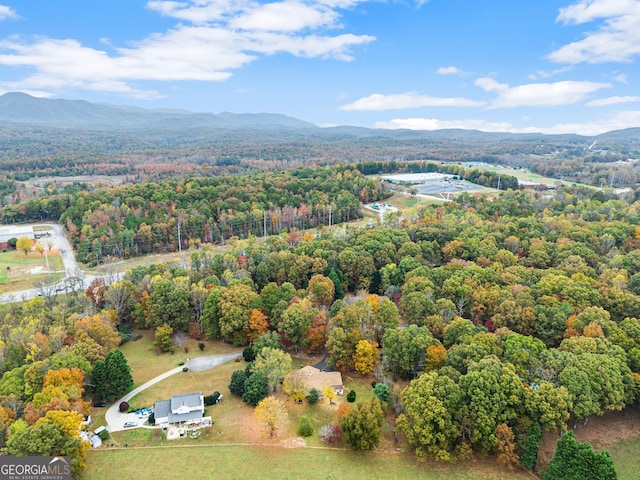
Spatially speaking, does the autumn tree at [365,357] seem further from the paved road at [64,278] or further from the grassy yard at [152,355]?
the paved road at [64,278]

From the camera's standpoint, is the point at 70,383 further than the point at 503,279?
No

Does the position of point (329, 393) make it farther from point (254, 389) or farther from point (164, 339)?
point (164, 339)

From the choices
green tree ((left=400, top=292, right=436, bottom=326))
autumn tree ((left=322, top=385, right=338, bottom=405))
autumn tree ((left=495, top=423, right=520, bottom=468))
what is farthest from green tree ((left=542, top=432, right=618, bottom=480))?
green tree ((left=400, top=292, right=436, bottom=326))

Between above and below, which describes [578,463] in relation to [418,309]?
below

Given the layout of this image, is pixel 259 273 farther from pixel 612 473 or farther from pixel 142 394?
pixel 612 473

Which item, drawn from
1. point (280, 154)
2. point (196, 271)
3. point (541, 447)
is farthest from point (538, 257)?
point (280, 154)

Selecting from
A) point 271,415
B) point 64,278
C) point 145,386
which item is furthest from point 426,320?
point 64,278
